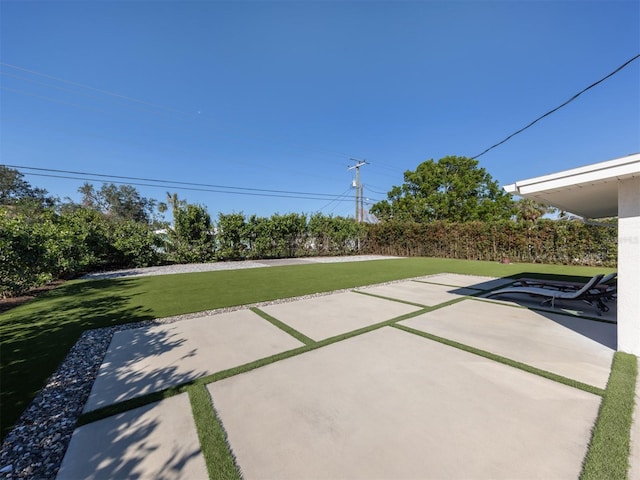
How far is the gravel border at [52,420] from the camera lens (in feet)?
5.33

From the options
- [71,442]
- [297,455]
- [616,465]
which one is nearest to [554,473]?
[616,465]

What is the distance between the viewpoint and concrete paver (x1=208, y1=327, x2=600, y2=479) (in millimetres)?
1580

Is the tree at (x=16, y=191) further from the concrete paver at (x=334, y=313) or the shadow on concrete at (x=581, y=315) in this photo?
the shadow on concrete at (x=581, y=315)

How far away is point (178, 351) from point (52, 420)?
1298 mm

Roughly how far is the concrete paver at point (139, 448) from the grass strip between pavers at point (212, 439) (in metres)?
0.04

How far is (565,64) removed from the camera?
8.31 m

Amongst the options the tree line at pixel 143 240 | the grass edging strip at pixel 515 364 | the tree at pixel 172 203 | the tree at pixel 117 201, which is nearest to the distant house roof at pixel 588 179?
the grass edging strip at pixel 515 364

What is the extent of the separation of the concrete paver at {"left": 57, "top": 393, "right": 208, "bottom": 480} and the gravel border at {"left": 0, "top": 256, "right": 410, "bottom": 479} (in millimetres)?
104

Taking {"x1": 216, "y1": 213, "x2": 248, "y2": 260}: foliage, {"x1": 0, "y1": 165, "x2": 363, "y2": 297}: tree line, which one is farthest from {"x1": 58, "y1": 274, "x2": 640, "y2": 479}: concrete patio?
{"x1": 216, "y1": 213, "x2": 248, "y2": 260}: foliage

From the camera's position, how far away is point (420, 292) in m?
6.66

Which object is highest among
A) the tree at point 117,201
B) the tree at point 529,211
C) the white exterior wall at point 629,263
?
the tree at point 117,201

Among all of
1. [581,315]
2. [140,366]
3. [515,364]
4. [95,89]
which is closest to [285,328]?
[140,366]

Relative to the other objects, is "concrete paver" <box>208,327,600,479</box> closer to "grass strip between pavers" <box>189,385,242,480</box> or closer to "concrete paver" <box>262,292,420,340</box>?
"grass strip between pavers" <box>189,385,242,480</box>

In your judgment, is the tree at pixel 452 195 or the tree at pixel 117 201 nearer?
the tree at pixel 452 195
